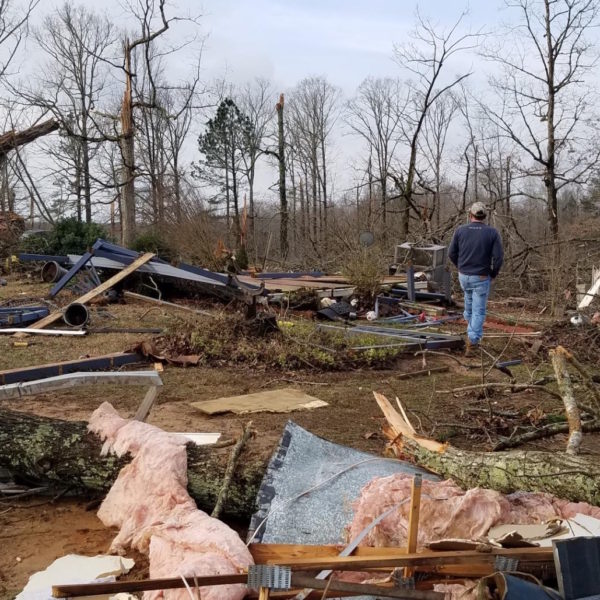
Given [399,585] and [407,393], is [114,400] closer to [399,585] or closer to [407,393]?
[407,393]

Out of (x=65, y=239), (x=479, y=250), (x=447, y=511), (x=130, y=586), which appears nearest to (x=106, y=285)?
(x=479, y=250)

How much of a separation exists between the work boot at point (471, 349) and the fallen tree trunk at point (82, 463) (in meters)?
5.61

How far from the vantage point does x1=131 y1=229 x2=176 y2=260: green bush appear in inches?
757

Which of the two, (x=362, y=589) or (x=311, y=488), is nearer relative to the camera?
(x=362, y=589)

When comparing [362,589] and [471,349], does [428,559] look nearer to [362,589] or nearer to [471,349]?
[362,589]

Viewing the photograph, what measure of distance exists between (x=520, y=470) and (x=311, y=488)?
1.13 meters

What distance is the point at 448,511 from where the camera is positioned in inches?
112

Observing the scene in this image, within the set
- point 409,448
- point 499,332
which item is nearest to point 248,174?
point 499,332

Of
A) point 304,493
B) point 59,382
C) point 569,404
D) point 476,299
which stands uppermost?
point 476,299

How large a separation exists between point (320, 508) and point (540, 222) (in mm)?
32727

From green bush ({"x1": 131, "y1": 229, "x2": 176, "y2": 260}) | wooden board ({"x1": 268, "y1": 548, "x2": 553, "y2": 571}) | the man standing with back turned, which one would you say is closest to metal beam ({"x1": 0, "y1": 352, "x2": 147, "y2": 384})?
the man standing with back turned

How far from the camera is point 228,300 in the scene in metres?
12.5

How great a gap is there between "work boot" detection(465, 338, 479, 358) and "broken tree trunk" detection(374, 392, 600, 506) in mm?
5299

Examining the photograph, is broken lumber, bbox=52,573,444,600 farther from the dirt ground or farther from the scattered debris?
the dirt ground
